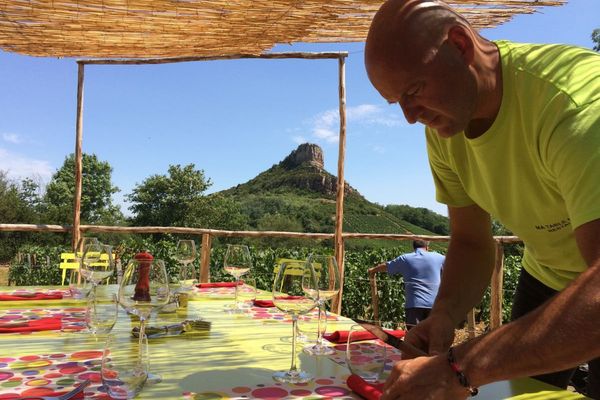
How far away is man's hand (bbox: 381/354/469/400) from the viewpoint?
2.61 ft

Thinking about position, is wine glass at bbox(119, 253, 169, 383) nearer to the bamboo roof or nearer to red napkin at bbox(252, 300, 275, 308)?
red napkin at bbox(252, 300, 275, 308)

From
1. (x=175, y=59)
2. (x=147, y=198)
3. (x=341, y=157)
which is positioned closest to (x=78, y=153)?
(x=175, y=59)

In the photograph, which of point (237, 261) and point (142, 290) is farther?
point (237, 261)

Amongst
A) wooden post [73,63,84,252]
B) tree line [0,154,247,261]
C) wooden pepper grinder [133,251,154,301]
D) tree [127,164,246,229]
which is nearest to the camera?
wooden pepper grinder [133,251,154,301]

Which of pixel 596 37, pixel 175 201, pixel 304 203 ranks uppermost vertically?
pixel 596 37

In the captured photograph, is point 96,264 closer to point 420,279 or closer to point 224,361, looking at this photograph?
point 224,361

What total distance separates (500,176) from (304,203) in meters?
30.2

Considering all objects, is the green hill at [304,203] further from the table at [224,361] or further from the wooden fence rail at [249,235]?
the table at [224,361]

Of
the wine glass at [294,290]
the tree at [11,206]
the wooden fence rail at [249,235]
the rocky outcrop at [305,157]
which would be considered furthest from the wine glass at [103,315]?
the rocky outcrop at [305,157]

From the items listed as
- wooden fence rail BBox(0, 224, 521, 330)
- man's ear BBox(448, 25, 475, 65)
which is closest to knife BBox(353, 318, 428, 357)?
man's ear BBox(448, 25, 475, 65)

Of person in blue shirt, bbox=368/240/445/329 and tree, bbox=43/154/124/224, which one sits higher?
tree, bbox=43/154/124/224

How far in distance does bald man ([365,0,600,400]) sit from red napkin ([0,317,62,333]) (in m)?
1.11

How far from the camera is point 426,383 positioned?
31.5 inches

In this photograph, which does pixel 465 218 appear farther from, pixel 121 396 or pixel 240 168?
pixel 240 168
